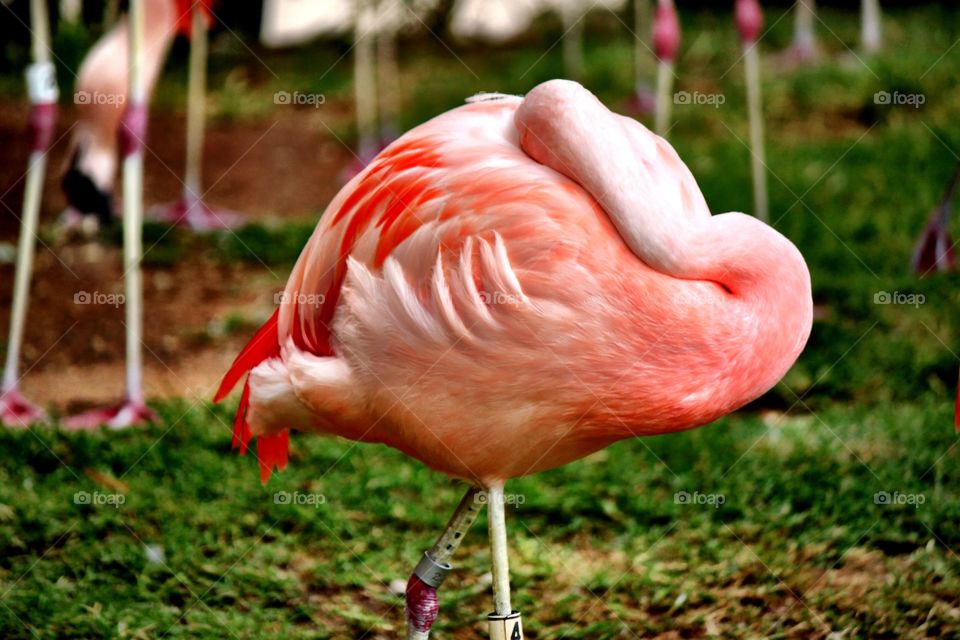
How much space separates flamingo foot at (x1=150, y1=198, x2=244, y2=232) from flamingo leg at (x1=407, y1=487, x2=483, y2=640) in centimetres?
366

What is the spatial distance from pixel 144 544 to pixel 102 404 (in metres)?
1.27

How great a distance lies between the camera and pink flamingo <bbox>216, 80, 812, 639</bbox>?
2.50m

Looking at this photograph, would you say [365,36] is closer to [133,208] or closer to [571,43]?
[571,43]

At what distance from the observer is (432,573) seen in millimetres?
2871

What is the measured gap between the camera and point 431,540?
3.68 metres

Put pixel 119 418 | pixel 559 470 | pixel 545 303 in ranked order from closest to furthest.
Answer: pixel 545 303
pixel 559 470
pixel 119 418

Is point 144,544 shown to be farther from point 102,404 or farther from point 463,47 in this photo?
point 463,47

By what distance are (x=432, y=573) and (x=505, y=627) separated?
0.87ft

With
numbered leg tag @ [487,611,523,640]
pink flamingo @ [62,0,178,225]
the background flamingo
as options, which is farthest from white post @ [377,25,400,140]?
numbered leg tag @ [487,611,523,640]

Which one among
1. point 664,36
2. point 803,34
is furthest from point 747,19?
point 803,34

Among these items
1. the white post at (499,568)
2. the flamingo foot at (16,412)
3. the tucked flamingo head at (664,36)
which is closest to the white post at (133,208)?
the flamingo foot at (16,412)

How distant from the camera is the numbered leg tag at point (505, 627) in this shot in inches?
105

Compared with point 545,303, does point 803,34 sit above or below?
above

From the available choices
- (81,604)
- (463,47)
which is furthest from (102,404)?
(463,47)
